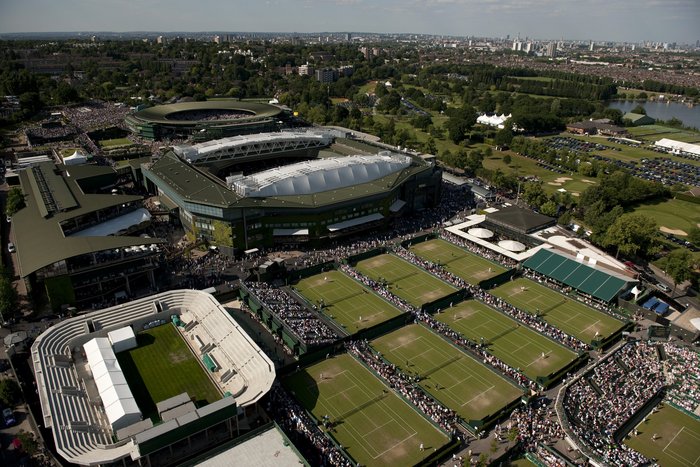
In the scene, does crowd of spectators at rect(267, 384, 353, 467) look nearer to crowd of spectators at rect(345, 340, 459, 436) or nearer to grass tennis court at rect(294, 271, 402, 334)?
crowd of spectators at rect(345, 340, 459, 436)

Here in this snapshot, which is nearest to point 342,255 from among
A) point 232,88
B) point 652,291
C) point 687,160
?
point 652,291

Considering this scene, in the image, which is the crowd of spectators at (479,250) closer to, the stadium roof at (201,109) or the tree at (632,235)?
the tree at (632,235)

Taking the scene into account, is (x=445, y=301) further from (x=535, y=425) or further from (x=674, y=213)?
(x=674, y=213)

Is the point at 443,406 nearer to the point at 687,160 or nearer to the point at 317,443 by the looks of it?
the point at 317,443

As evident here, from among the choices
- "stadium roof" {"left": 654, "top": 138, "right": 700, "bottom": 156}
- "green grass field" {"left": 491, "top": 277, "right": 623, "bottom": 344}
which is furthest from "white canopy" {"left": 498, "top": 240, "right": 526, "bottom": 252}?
"stadium roof" {"left": 654, "top": 138, "right": 700, "bottom": 156}

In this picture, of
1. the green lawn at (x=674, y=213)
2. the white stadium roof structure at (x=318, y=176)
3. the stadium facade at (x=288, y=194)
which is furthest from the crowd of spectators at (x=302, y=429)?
the green lawn at (x=674, y=213)

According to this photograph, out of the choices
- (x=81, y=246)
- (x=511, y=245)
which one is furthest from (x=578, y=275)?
(x=81, y=246)
